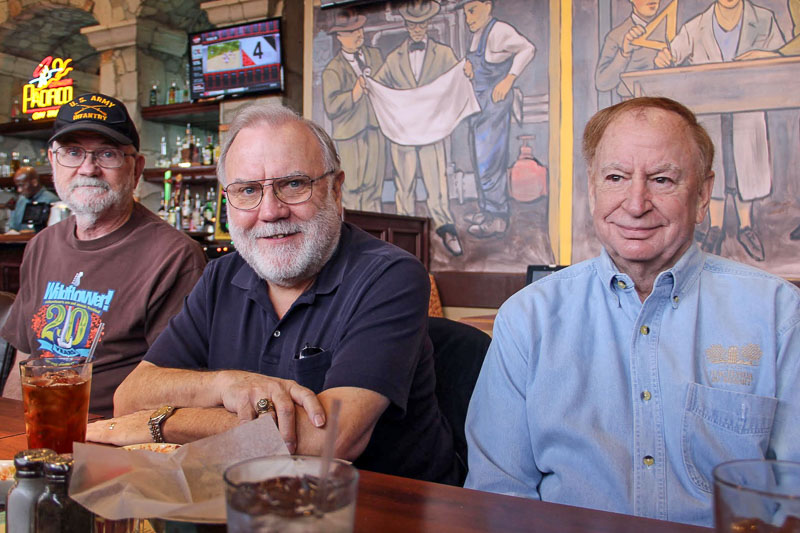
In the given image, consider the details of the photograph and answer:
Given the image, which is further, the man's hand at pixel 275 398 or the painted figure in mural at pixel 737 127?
the painted figure in mural at pixel 737 127

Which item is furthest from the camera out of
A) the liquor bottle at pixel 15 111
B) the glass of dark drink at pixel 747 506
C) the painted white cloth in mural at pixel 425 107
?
the liquor bottle at pixel 15 111

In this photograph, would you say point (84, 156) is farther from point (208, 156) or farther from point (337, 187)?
point (208, 156)

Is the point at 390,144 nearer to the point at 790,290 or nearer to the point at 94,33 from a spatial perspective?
the point at 94,33

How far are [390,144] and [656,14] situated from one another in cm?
230

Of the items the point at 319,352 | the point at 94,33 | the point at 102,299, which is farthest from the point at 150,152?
the point at 319,352

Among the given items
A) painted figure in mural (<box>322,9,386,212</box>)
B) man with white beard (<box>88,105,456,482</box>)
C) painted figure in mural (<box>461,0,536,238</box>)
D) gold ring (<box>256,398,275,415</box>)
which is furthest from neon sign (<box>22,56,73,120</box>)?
gold ring (<box>256,398,275,415</box>)

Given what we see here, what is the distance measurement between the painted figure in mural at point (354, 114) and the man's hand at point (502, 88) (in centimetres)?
105

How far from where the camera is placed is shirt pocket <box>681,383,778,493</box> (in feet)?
4.15

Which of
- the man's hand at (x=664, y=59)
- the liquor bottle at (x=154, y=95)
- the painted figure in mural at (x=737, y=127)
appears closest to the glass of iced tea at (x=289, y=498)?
the painted figure in mural at (x=737, y=127)

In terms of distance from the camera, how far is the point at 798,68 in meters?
4.59

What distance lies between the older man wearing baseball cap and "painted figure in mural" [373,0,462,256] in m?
3.39

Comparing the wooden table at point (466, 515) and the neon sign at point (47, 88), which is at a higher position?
the neon sign at point (47, 88)

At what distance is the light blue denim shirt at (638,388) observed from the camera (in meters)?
1.28

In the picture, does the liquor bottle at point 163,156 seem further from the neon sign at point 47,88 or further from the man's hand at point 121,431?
the man's hand at point 121,431
